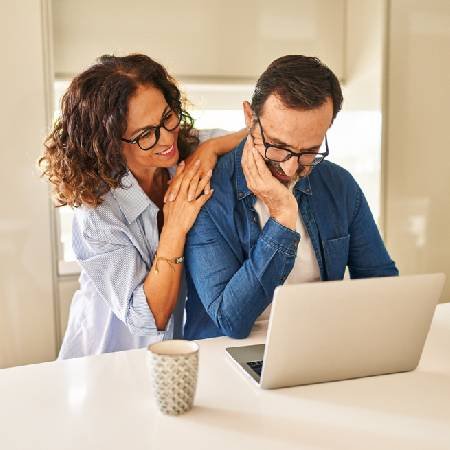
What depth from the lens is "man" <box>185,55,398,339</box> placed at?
4.83ft

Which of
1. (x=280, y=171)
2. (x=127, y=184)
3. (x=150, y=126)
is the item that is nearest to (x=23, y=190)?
(x=127, y=184)

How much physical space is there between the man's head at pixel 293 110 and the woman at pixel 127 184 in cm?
23

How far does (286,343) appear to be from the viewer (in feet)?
3.67

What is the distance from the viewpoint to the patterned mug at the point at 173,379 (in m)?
1.03

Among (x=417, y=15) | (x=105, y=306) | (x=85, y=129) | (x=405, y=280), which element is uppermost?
(x=417, y=15)

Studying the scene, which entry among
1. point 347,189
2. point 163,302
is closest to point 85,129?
point 163,302

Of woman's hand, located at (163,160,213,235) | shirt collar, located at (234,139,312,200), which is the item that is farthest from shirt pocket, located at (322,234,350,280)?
woman's hand, located at (163,160,213,235)

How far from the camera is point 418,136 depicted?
9.86 feet

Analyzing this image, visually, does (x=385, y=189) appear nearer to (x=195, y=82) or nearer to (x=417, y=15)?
(x=417, y=15)

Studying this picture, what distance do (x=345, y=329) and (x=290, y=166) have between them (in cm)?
52

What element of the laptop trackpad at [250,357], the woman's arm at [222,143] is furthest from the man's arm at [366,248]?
the laptop trackpad at [250,357]

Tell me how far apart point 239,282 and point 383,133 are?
177cm

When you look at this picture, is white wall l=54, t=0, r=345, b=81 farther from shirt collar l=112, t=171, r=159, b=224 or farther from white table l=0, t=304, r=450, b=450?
white table l=0, t=304, r=450, b=450

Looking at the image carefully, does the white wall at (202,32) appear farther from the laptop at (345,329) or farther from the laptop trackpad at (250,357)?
the laptop at (345,329)
